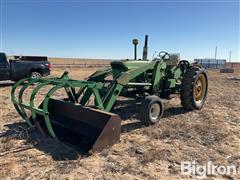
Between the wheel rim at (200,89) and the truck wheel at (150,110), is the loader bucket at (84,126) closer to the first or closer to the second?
the truck wheel at (150,110)

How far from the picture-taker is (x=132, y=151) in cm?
481

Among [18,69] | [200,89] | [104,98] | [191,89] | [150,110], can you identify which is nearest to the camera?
[104,98]

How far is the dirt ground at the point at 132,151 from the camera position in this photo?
3.98 m

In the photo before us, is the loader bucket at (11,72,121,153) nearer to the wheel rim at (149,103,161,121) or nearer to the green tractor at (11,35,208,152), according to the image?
the green tractor at (11,35,208,152)

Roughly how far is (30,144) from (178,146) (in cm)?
283

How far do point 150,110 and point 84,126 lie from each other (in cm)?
170

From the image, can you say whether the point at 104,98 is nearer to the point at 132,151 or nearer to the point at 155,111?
the point at 132,151

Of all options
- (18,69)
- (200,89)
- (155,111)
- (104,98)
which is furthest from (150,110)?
(18,69)

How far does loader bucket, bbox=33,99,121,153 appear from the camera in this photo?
467cm

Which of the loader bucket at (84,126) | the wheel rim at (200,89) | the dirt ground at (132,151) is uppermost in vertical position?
the wheel rim at (200,89)

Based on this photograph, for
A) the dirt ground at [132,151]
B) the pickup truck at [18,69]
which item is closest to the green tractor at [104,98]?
the dirt ground at [132,151]

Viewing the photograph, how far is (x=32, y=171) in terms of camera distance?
397cm

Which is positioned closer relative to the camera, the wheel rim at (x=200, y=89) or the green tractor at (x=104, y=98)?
the green tractor at (x=104, y=98)

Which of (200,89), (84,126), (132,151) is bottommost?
(132,151)
